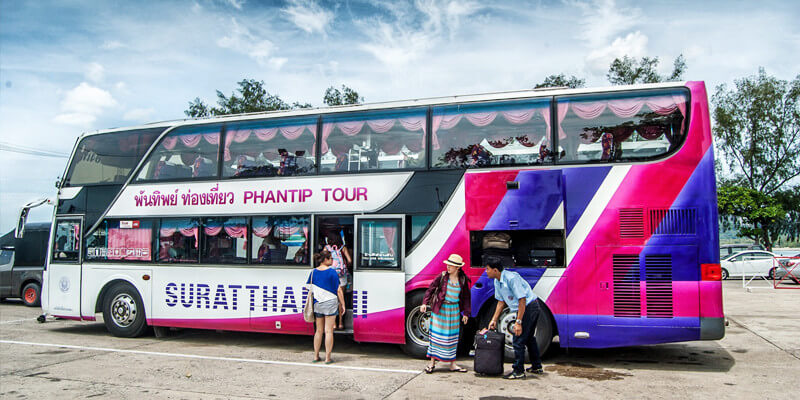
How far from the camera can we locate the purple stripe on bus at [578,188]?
7.75 metres

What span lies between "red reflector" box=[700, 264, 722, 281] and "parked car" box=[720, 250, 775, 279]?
2045 cm

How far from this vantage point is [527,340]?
285 inches

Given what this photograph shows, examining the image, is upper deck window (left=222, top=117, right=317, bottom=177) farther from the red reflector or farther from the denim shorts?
the red reflector

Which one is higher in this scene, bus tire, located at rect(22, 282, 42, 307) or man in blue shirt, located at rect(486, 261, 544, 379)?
man in blue shirt, located at rect(486, 261, 544, 379)

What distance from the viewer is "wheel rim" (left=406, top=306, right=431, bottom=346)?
27.9 ft

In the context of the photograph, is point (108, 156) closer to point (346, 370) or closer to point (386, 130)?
point (386, 130)

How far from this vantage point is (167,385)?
7.09 m

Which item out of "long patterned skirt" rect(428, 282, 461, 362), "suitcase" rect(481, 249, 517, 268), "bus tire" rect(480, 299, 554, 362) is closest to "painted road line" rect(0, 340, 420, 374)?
"long patterned skirt" rect(428, 282, 461, 362)

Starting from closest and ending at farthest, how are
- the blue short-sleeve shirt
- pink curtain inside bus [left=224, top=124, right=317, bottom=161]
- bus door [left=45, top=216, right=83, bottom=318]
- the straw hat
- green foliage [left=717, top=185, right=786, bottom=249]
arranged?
1. the blue short-sleeve shirt
2. the straw hat
3. pink curtain inside bus [left=224, top=124, right=317, bottom=161]
4. bus door [left=45, top=216, right=83, bottom=318]
5. green foliage [left=717, top=185, right=786, bottom=249]

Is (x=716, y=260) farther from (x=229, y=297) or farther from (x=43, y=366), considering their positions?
(x=43, y=366)

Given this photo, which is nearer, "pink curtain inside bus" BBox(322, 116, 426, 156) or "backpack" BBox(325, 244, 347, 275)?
"pink curtain inside bus" BBox(322, 116, 426, 156)

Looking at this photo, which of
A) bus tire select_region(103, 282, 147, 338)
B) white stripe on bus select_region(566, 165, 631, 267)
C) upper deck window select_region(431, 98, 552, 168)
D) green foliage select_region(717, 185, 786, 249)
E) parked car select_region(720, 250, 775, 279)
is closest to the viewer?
white stripe on bus select_region(566, 165, 631, 267)

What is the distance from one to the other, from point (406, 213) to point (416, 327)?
1.80m

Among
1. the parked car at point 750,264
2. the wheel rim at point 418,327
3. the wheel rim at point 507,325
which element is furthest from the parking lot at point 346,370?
the parked car at point 750,264
